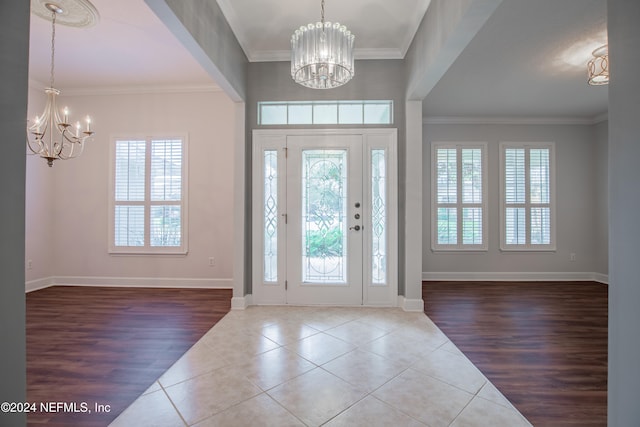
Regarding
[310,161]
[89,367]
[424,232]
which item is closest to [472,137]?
[424,232]

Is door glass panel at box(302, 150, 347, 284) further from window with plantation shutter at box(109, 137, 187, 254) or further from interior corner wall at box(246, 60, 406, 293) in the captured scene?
window with plantation shutter at box(109, 137, 187, 254)

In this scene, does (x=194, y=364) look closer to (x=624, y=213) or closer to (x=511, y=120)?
(x=624, y=213)

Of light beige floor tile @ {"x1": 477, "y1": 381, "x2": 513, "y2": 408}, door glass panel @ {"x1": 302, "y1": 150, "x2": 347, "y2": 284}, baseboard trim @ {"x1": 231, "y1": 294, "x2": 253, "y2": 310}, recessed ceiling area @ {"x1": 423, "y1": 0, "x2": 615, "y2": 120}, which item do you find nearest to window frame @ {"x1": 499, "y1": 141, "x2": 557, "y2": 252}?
recessed ceiling area @ {"x1": 423, "y1": 0, "x2": 615, "y2": 120}

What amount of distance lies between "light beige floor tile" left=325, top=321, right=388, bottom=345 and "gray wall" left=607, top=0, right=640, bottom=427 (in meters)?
1.79

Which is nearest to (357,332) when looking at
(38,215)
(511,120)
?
(511,120)

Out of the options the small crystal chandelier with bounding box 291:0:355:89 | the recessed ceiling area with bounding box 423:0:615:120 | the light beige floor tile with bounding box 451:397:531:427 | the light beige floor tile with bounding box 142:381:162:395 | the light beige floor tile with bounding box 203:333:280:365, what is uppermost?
the recessed ceiling area with bounding box 423:0:615:120

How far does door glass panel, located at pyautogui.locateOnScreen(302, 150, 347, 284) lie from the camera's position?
11.6ft

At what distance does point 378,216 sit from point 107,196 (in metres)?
4.21

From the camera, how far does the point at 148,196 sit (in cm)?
446

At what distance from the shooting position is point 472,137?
5.27 meters

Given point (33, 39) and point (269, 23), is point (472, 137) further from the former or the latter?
point (33, 39)

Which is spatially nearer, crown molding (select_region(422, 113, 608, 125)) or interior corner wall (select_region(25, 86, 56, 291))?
interior corner wall (select_region(25, 86, 56, 291))

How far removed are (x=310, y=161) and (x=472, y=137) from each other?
3.47 m

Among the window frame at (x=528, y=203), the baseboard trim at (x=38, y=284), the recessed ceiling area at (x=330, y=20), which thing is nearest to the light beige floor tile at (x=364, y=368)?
the recessed ceiling area at (x=330, y=20)
